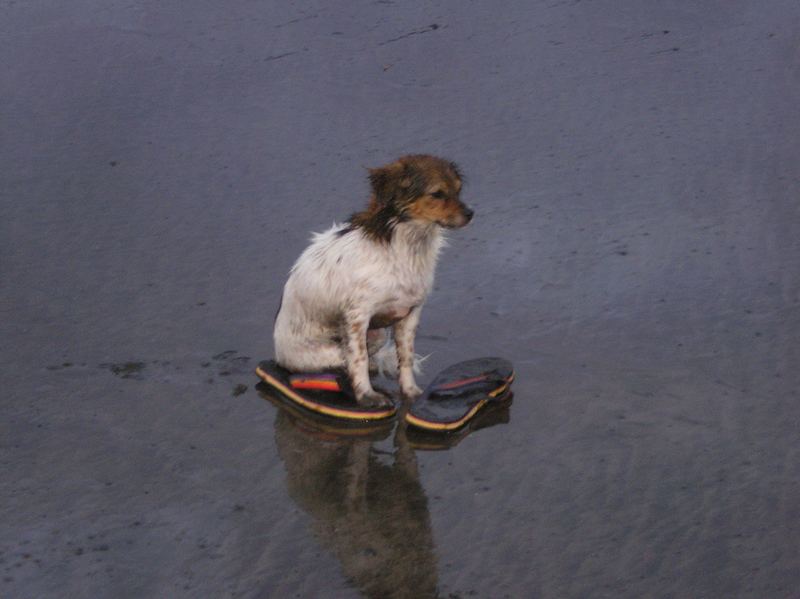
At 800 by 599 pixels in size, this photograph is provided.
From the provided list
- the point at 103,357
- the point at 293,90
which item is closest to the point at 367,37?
the point at 293,90

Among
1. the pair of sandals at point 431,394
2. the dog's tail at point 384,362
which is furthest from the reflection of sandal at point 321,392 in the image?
the dog's tail at point 384,362

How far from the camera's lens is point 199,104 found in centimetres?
998

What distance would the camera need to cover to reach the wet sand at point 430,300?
5.22 metres

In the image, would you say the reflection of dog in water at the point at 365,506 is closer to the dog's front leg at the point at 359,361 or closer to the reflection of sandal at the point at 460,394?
the reflection of sandal at the point at 460,394

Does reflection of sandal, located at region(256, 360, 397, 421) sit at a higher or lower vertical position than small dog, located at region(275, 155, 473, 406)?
lower

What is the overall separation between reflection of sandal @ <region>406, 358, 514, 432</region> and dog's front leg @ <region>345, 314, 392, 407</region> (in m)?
0.28

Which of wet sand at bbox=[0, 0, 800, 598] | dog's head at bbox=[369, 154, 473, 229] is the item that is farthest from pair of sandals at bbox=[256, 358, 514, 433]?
dog's head at bbox=[369, 154, 473, 229]

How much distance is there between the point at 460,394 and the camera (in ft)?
20.7

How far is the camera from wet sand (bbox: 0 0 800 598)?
5219mm

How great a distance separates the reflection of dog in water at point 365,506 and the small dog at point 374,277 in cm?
45

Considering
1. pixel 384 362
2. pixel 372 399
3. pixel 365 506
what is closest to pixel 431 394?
pixel 372 399

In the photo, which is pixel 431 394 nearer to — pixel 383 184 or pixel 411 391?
pixel 411 391

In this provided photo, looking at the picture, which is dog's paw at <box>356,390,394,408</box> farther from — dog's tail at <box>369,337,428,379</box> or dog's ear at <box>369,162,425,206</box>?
dog's ear at <box>369,162,425,206</box>

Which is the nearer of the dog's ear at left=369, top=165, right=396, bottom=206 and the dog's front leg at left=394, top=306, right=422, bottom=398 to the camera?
the dog's ear at left=369, top=165, right=396, bottom=206
